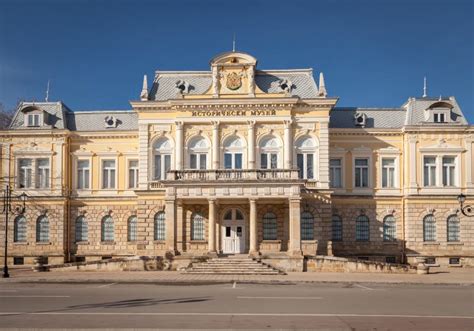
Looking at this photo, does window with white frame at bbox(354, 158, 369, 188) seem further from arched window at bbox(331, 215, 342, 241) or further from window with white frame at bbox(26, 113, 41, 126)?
window with white frame at bbox(26, 113, 41, 126)

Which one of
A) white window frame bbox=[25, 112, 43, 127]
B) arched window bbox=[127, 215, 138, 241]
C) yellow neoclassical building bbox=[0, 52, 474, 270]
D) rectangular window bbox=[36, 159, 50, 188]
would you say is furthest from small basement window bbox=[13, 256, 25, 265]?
white window frame bbox=[25, 112, 43, 127]

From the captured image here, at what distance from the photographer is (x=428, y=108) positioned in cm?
4594

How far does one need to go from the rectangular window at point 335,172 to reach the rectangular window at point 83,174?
19324mm

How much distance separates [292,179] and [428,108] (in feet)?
47.3

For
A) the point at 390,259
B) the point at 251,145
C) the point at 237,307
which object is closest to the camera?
the point at 237,307

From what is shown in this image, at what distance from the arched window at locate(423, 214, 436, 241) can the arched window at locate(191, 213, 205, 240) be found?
55.5 ft

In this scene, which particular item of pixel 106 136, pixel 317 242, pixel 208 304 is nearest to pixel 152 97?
pixel 106 136

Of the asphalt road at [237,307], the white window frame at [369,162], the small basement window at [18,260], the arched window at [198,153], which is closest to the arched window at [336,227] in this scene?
the white window frame at [369,162]

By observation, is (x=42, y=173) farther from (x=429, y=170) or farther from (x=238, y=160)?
(x=429, y=170)

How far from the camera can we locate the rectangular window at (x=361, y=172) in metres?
46.0

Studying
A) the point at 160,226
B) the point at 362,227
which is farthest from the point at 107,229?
the point at 362,227

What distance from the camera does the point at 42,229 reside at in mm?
46938

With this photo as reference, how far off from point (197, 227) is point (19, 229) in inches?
594

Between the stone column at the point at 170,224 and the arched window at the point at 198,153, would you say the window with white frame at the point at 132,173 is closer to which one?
the arched window at the point at 198,153
